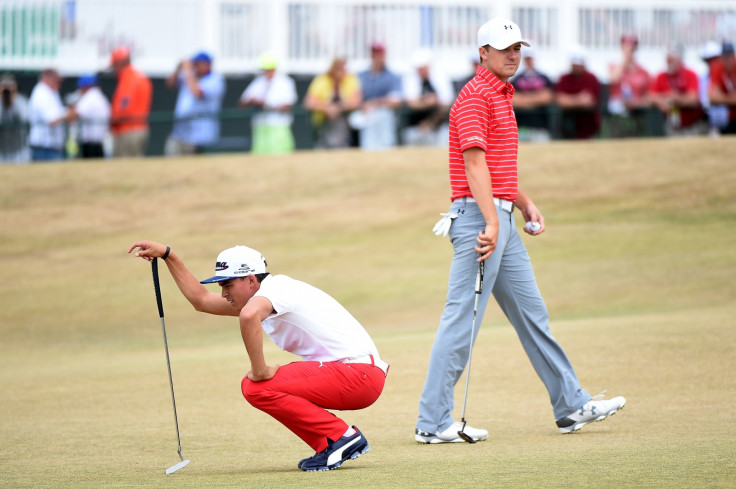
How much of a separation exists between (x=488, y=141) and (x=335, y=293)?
317 inches

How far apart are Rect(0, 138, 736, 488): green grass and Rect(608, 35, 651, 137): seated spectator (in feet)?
2.35

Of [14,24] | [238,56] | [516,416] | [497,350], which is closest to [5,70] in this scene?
[14,24]

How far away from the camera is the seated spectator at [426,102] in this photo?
20.5 meters

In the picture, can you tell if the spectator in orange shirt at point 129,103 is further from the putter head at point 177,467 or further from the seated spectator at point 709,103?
the putter head at point 177,467

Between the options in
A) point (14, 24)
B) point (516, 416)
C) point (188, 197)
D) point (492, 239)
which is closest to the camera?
point (492, 239)

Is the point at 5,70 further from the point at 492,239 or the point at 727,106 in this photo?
the point at 492,239

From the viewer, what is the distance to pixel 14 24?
22.5m

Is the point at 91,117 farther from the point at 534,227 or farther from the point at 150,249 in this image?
the point at 150,249

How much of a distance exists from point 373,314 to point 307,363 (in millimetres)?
7801

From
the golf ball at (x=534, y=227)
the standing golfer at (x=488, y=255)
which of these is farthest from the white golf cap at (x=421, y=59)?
the standing golfer at (x=488, y=255)

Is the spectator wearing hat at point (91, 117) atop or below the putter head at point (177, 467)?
atop

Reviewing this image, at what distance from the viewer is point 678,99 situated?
21.2 metres

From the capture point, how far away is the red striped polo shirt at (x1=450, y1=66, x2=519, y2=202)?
24.3 ft

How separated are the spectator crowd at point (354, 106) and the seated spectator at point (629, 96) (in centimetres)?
2
